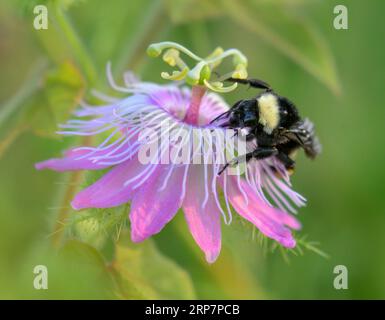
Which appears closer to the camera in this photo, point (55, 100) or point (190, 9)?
point (55, 100)

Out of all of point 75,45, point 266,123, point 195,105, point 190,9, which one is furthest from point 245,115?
point 190,9

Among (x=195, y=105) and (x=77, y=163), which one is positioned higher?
(x=195, y=105)

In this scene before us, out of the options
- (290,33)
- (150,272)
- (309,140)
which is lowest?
(150,272)

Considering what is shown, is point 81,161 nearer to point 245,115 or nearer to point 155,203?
point 155,203

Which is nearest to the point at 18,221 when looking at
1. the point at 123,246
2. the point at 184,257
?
the point at 184,257

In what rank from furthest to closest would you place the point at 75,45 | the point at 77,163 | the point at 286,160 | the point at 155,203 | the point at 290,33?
the point at 290,33, the point at 75,45, the point at 286,160, the point at 77,163, the point at 155,203

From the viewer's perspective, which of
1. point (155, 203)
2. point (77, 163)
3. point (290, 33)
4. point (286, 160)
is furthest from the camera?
point (290, 33)

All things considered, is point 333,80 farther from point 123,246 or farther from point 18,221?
point 18,221
